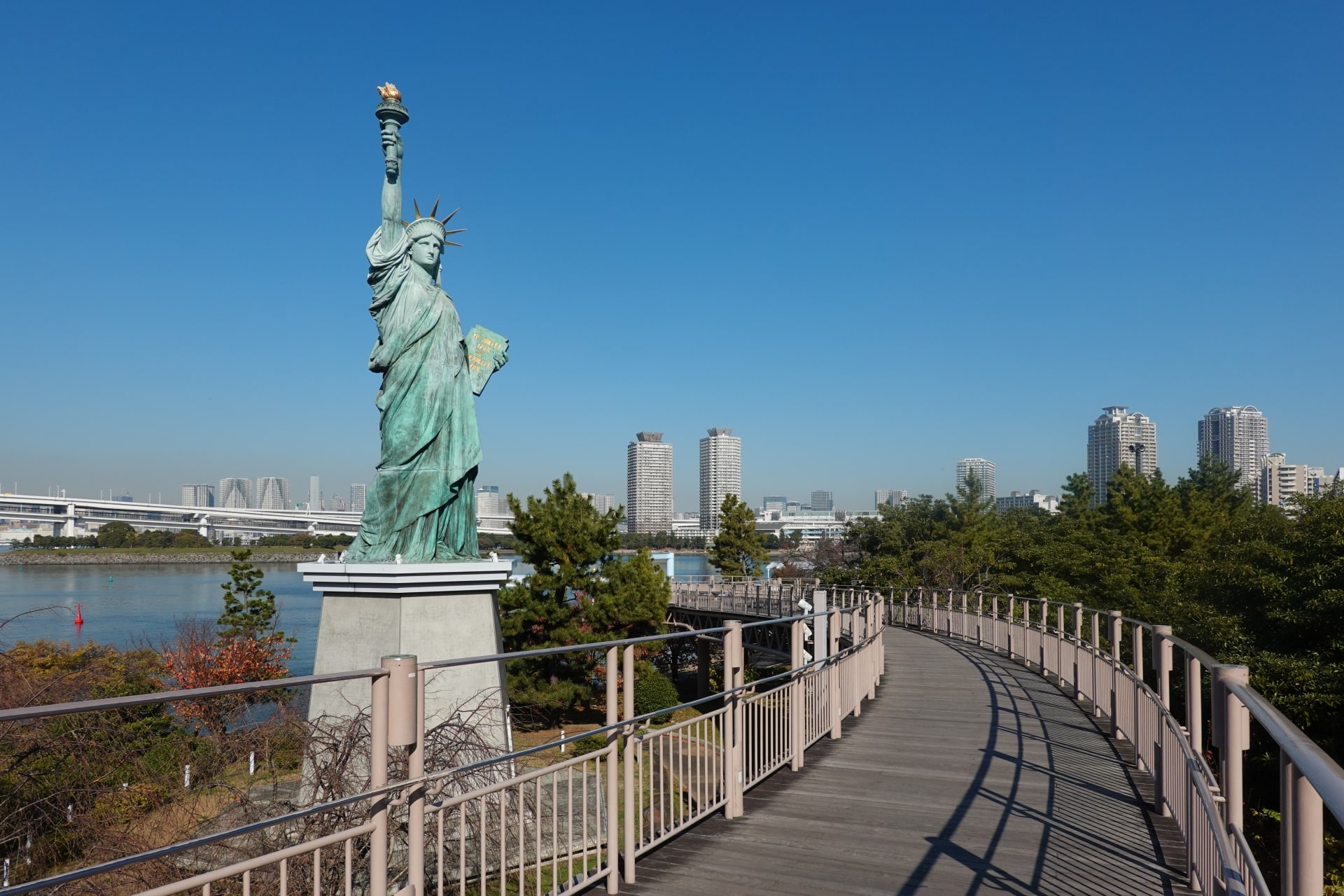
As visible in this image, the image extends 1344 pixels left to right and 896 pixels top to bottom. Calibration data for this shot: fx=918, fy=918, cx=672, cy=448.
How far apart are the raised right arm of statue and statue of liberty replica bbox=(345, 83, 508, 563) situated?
0.04 feet

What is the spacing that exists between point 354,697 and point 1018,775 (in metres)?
10.2

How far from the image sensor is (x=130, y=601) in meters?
59.2

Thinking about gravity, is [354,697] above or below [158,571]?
above

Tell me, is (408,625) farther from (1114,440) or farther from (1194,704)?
(1114,440)

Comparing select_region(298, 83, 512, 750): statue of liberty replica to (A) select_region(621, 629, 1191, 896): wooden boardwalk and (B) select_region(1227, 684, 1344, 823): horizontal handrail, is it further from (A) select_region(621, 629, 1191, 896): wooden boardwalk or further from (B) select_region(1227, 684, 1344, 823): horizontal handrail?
(B) select_region(1227, 684, 1344, 823): horizontal handrail

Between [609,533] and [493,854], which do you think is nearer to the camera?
[493,854]

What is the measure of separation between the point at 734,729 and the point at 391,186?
43.8ft

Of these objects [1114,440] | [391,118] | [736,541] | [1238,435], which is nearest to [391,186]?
[391,118]

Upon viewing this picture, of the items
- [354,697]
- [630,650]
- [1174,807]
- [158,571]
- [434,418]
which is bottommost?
[158,571]

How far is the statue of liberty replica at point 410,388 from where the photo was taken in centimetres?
1666

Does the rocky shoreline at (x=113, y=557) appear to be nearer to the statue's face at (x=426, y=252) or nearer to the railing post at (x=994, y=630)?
the statue's face at (x=426, y=252)

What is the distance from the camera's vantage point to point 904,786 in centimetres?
797

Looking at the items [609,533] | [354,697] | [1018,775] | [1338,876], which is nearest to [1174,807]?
[1018,775]

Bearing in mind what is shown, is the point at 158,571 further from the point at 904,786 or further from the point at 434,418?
the point at 904,786
